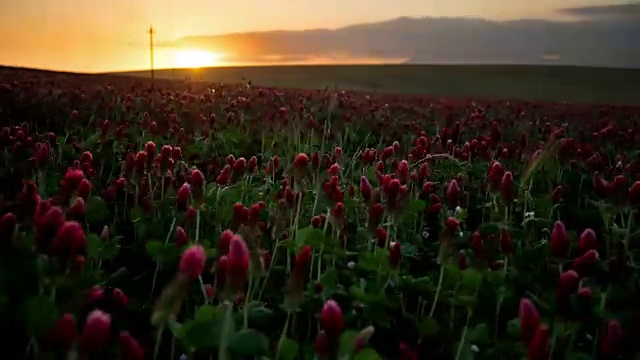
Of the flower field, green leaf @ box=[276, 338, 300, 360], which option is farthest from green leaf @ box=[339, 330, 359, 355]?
green leaf @ box=[276, 338, 300, 360]

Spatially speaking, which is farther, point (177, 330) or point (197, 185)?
point (197, 185)

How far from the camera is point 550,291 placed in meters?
2.93

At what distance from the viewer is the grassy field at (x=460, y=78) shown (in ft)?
105

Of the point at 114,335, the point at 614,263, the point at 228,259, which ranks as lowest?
the point at 114,335

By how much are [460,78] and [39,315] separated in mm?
40937

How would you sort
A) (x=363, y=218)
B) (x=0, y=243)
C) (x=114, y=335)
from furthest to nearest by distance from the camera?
(x=363, y=218)
(x=114, y=335)
(x=0, y=243)

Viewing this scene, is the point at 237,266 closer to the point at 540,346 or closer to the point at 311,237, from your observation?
the point at 540,346

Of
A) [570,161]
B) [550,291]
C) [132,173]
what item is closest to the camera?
[550,291]

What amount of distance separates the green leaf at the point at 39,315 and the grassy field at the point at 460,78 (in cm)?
2802

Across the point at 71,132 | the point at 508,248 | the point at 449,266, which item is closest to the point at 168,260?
the point at 449,266

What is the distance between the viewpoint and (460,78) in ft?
135

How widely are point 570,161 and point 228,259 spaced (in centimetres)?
461

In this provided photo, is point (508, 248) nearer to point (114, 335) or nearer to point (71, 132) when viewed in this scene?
point (114, 335)

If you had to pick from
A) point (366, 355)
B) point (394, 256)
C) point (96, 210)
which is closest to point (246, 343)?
point (366, 355)
